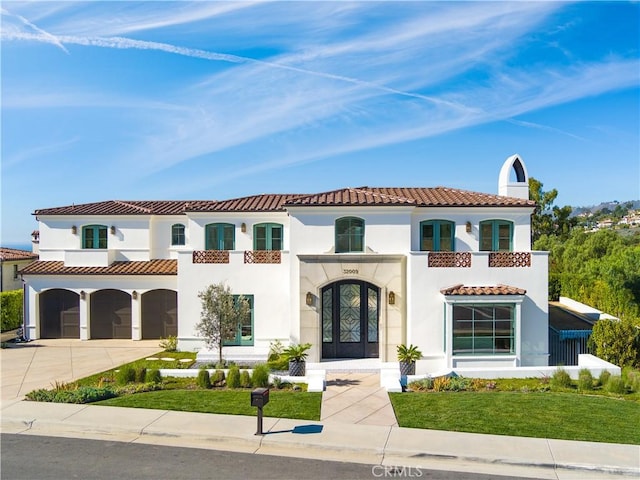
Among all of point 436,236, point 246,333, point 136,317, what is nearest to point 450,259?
point 436,236

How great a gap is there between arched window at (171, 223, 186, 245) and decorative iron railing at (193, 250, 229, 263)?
16.8 feet

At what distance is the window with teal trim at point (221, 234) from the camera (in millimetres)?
22344

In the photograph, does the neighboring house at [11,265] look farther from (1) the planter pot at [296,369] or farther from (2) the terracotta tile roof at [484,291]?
(2) the terracotta tile roof at [484,291]

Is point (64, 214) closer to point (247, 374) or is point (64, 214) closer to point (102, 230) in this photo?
point (102, 230)

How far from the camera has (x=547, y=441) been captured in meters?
11.4

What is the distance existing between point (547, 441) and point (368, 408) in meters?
4.41

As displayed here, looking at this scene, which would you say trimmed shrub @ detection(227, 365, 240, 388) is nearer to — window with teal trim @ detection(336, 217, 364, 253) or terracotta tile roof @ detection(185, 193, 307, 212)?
window with teal trim @ detection(336, 217, 364, 253)

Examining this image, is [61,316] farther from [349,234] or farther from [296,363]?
[349,234]

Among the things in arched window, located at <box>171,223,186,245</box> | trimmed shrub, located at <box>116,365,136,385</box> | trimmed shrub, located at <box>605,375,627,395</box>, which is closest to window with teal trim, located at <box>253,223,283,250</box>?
arched window, located at <box>171,223,186,245</box>

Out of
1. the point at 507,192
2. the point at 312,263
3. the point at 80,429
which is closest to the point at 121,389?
the point at 80,429

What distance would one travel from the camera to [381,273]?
19250 mm

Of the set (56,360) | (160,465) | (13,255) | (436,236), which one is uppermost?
(436,236)

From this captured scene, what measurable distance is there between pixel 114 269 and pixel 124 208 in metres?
3.64

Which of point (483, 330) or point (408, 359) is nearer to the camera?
point (408, 359)
